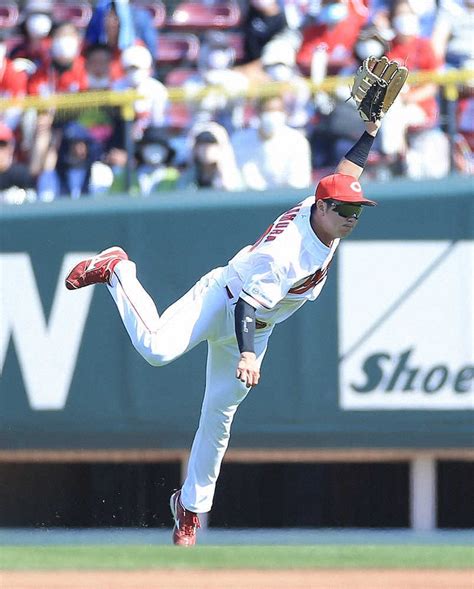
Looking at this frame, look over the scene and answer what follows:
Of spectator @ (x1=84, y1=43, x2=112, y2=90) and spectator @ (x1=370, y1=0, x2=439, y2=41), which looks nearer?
spectator @ (x1=370, y1=0, x2=439, y2=41)

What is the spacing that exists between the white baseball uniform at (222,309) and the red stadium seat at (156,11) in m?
4.08

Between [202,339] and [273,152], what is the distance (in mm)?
2196

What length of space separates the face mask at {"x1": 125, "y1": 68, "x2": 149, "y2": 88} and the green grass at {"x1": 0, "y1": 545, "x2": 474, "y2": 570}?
337cm

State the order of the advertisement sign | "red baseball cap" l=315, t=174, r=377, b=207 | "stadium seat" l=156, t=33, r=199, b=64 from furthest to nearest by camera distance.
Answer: "stadium seat" l=156, t=33, r=199, b=64 < the advertisement sign < "red baseball cap" l=315, t=174, r=377, b=207

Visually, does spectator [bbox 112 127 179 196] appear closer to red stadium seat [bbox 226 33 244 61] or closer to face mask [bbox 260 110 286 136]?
face mask [bbox 260 110 286 136]

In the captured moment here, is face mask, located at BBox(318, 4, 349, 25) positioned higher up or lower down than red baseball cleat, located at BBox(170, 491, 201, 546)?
higher up

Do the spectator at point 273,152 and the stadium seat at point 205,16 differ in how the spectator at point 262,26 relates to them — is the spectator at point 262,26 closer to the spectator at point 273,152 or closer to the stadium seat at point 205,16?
the stadium seat at point 205,16

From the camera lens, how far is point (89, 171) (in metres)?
8.92

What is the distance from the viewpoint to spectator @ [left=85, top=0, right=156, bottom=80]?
941 cm

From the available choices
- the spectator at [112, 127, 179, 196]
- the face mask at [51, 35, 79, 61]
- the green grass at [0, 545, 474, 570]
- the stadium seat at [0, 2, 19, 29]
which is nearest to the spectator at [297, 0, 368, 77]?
the spectator at [112, 127, 179, 196]

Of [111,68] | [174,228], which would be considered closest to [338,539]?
[174,228]

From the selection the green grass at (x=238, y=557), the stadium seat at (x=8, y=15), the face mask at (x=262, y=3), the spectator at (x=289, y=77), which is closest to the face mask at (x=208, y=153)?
the spectator at (x=289, y=77)

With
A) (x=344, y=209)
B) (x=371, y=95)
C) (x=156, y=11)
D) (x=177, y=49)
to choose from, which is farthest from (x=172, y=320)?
(x=156, y=11)

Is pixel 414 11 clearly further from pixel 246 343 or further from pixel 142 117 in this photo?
pixel 246 343
